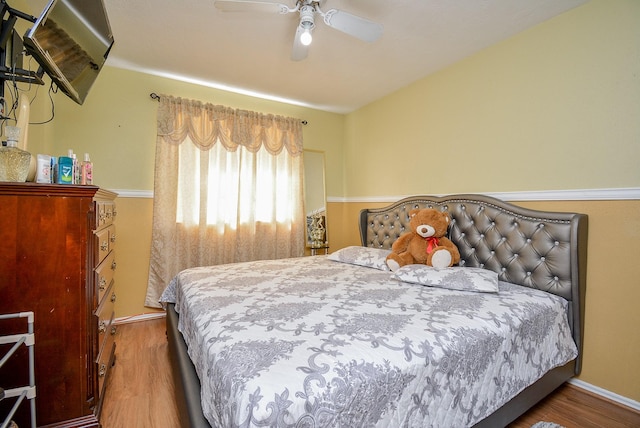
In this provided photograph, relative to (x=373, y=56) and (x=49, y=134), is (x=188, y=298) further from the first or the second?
(x=373, y=56)

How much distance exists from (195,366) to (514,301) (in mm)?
1634

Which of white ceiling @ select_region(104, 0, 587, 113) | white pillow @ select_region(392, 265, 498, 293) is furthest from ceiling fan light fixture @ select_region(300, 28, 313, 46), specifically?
white pillow @ select_region(392, 265, 498, 293)

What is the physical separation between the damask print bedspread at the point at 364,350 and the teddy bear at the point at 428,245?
1.42 ft

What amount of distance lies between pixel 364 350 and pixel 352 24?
1.72 meters

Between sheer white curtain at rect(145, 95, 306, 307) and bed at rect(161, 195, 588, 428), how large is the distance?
0.84 meters

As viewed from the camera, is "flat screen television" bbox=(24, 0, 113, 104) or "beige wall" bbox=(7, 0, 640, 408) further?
"beige wall" bbox=(7, 0, 640, 408)

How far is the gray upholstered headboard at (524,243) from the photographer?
1.76m

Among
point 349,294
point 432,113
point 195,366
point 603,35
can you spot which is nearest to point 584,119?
point 603,35

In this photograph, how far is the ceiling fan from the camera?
1.59 metres

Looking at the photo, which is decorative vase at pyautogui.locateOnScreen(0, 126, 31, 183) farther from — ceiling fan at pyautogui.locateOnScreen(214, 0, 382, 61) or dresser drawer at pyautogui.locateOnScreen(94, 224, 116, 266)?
ceiling fan at pyautogui.locateOnScreen(214, 0, 382, 61)

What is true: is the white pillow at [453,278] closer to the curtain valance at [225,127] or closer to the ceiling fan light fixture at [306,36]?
the ceiling fan light fixture at [306,36]

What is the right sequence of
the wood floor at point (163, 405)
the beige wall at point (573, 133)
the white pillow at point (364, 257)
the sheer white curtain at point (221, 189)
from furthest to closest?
the sheer white curtain at point (221, 189)
the white pillow at point (364, 257)
the beige wall at point (573, 133)
the wood floor at point (163, 405)

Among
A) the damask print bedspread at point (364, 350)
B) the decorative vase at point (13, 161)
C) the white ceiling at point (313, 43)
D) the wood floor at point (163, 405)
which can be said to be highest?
the white ceiling at point (313, 43)

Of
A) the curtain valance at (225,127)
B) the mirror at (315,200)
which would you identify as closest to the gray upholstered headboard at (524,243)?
the mirror at (315,200)
